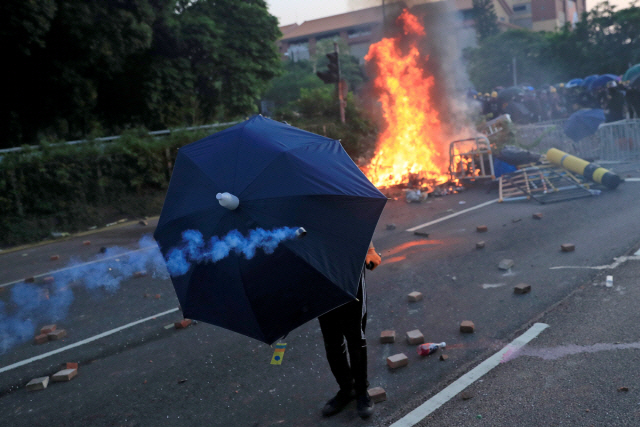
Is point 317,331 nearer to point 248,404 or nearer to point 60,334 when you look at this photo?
point 248,404

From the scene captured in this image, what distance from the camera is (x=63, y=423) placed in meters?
4.15

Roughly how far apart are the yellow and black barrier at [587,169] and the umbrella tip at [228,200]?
36.0 ft

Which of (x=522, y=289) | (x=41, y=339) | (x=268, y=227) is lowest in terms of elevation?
(x=522, y=289)

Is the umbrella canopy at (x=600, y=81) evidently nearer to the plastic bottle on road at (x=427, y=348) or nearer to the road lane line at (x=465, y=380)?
the road lane line at (x=465, y=380)

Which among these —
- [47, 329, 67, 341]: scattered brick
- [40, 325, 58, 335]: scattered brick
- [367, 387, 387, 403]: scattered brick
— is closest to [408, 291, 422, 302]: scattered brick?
[367, 387, 387, 403]: scattered brick

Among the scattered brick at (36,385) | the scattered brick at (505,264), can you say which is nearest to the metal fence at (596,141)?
the scattered brick at (505,264)

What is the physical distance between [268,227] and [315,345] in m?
2.60

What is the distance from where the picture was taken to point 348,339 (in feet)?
12.6

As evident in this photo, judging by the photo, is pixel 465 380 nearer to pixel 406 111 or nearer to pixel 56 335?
pixel 56 335

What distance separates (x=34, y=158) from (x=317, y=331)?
35.6ft

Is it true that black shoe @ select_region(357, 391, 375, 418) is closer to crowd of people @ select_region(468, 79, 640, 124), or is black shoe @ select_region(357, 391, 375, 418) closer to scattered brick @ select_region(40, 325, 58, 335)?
scattered brick @ select_region(40, 325, 58, 335)

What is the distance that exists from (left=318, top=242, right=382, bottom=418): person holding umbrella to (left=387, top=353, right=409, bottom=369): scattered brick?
1.93ft

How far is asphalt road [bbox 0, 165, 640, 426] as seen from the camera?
13.5 ft

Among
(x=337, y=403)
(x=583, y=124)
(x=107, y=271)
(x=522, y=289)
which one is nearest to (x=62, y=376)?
(x=337, y=403)
